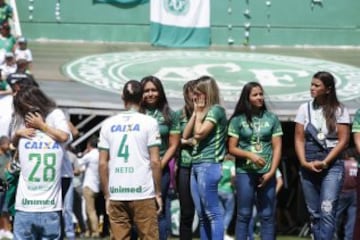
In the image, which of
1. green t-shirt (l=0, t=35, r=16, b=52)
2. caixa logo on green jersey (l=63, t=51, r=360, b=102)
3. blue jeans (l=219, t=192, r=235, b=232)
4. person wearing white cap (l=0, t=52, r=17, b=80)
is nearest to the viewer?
blue jeans (l=219, t=192, r=235, b=232)

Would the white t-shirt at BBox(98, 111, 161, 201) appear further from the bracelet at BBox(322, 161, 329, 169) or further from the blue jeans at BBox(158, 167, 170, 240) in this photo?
the bracelet at BBox(322, 161, 329, 169)

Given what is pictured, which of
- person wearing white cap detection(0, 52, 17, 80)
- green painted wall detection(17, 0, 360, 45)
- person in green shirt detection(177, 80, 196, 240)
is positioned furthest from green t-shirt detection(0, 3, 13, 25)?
person in green shirt detection(177, 80, 196, 240)

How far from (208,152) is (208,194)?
408 millimetres

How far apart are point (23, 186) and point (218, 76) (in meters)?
11.3

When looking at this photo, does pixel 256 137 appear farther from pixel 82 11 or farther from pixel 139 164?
pixel 82 11

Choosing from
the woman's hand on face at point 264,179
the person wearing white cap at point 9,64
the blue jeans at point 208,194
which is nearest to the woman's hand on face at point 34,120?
the blue jeans at point 208,194

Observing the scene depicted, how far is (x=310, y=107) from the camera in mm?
10180

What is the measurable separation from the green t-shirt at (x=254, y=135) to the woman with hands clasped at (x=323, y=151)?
1.00ft

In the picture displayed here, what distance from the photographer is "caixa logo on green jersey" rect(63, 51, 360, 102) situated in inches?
734

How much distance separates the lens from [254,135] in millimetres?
10062

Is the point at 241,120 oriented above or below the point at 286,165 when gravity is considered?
above

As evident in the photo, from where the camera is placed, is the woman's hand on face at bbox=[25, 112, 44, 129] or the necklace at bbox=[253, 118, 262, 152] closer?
the woman's hand on face at bbox=[25, 112, 44, 129]

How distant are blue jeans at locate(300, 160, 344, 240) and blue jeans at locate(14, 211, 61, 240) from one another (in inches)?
108

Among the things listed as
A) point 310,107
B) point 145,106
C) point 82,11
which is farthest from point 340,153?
point 82,11
